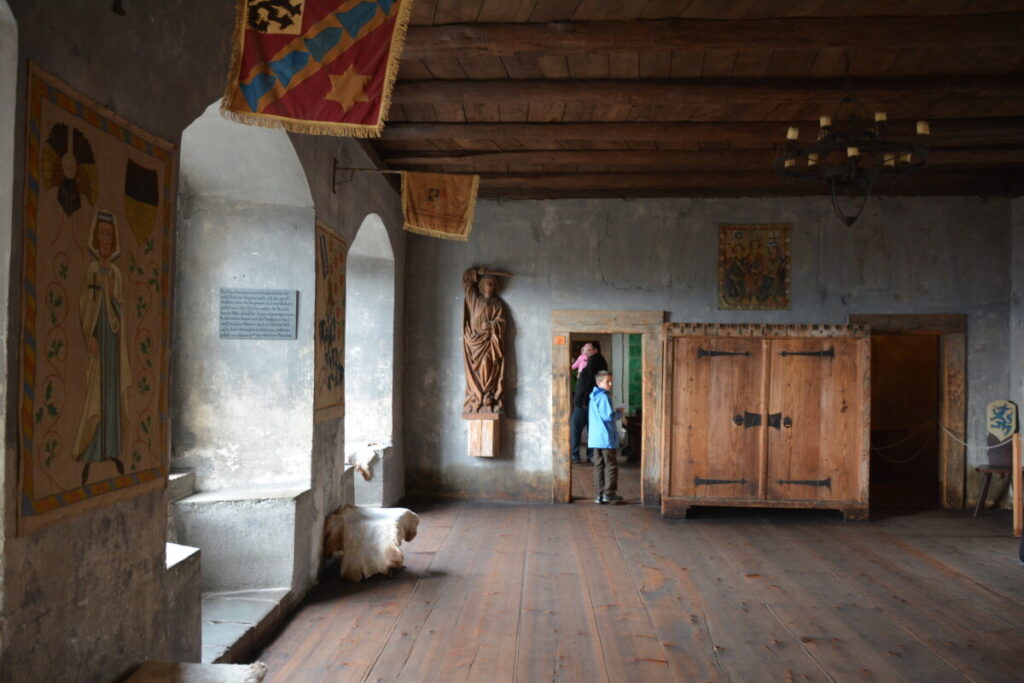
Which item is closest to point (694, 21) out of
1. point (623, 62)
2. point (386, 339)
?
point (623, 62)

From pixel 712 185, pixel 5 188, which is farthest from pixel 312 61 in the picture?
pixel 712 185

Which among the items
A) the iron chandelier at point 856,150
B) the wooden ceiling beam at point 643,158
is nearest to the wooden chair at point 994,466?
the wooden ceiling beam at point 643,158

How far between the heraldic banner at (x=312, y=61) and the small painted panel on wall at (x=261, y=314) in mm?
2185

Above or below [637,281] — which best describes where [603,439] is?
below

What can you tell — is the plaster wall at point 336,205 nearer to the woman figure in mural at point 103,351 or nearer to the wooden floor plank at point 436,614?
the wooden floor plank at point 436,614

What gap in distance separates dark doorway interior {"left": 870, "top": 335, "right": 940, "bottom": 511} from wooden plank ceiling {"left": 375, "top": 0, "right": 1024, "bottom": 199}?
3.86 meters

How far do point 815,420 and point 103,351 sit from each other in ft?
22.2

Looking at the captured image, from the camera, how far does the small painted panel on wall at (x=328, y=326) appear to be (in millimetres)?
5004

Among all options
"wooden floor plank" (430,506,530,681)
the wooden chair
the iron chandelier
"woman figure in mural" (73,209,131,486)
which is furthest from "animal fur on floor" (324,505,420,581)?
the wooden chair

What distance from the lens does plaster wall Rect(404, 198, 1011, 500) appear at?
8.17 meters

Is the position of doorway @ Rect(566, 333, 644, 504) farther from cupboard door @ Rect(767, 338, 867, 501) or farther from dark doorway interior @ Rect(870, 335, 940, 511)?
dark doorway interior @ Rect(870, 335, 940, 511)

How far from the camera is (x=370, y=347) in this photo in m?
7.77

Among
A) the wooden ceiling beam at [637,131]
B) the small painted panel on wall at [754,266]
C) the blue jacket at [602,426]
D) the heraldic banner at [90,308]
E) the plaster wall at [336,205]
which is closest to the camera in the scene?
the heraldic banner at [90,308]

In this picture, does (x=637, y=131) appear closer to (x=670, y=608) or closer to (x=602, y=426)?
(x=602, y=426)
